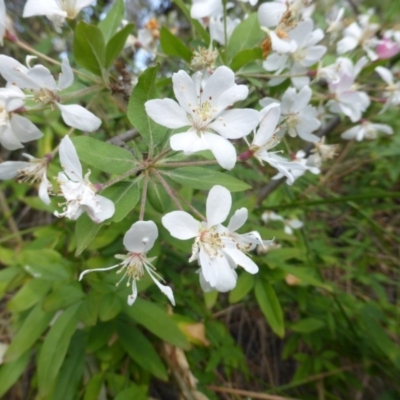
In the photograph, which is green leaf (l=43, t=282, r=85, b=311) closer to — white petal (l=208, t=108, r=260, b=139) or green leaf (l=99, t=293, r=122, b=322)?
green leaf (l=99, t=293, r=122, b=322)

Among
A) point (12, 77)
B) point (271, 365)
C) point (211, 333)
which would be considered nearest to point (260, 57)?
point (12, 77)

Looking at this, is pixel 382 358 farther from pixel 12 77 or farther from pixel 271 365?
pixel 12 77

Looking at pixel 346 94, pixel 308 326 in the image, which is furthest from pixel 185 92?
pixel 308 326

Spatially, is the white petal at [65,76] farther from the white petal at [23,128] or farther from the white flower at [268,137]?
the white flower at [268,137]

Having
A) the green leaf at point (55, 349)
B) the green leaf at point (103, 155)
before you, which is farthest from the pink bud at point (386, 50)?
the green leaf at point (55, 349)

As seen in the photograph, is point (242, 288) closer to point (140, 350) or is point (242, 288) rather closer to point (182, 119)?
point (140, 350)

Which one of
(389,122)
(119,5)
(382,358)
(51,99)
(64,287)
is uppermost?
(119,5)

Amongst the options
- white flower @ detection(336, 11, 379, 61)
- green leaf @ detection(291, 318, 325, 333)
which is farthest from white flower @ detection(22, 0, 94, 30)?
green leaf @ detection(291, 318, 325, 333)
